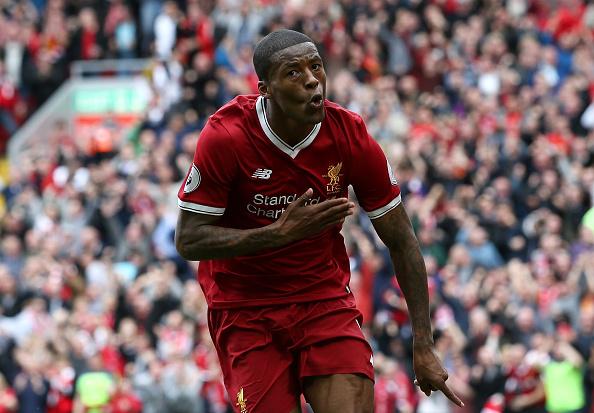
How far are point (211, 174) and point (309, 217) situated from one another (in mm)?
571

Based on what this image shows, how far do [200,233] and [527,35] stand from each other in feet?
48.0

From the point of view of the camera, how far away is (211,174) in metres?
7.07

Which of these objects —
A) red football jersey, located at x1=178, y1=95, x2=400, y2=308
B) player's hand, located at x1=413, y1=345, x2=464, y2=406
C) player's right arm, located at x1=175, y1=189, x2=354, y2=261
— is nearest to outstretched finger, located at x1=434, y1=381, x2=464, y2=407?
player's hand, located at x1=413, y1=345, x2=464, y2=406

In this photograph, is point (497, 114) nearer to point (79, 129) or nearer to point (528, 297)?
point (528, 297)

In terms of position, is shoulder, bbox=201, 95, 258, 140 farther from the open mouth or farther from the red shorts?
the red shorts

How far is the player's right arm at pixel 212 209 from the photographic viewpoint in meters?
6.93

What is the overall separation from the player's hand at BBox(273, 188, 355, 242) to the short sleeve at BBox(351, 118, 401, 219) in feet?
1.47

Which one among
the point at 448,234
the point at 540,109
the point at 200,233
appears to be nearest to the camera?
the point at 200,233

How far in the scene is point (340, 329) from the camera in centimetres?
733

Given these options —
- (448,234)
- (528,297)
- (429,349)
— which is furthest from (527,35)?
(429,349)

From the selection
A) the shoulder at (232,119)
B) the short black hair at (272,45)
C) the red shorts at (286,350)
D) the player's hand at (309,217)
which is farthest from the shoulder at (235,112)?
the red shorts at (286,350)

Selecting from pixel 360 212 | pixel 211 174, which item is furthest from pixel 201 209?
pixel 360 212

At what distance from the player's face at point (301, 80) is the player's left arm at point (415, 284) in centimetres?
74

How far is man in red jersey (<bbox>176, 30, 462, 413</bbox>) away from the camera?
701 centimetres
